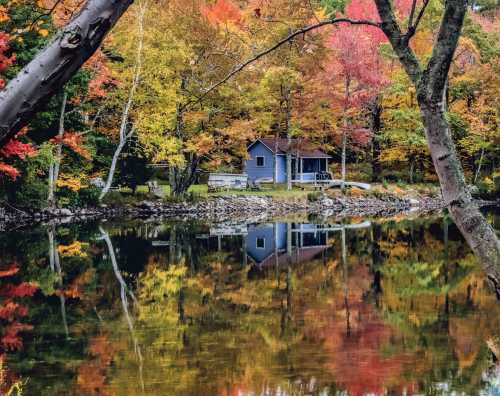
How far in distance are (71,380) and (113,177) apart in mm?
26163

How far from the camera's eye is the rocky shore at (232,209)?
27.7 metres

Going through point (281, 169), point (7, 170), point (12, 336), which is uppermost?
point (281, 169)

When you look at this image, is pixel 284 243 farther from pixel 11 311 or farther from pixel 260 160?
pixel 260 160

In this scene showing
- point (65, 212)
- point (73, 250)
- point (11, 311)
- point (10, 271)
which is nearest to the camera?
point (11, 311)

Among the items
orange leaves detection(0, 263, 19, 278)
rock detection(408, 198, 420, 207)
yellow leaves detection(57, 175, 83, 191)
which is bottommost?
orange leaves detection(0, 263, 19, 278)

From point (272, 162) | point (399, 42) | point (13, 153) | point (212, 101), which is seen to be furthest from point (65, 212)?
point (399, 42)

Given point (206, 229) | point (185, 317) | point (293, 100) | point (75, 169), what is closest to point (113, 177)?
point (75, 169)

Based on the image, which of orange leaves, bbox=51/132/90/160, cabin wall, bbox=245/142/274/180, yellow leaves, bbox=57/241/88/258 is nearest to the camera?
yellow leaves, bbox=57/241/88/258

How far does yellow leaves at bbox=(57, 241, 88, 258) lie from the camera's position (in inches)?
709

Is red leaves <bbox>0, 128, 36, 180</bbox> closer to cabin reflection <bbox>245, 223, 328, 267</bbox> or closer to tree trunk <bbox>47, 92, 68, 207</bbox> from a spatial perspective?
tree trunk <bbox>47, 92, 68, 207</bbox>

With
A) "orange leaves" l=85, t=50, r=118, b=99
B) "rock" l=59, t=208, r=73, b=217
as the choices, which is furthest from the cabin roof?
"rock" l=59, t=208, r=73, b=217

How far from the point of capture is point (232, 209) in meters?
35.4

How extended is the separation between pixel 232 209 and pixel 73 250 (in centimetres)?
1719

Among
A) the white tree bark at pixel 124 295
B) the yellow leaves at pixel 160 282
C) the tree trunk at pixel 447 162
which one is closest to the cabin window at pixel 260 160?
the white tree bark at pixel 124 295
